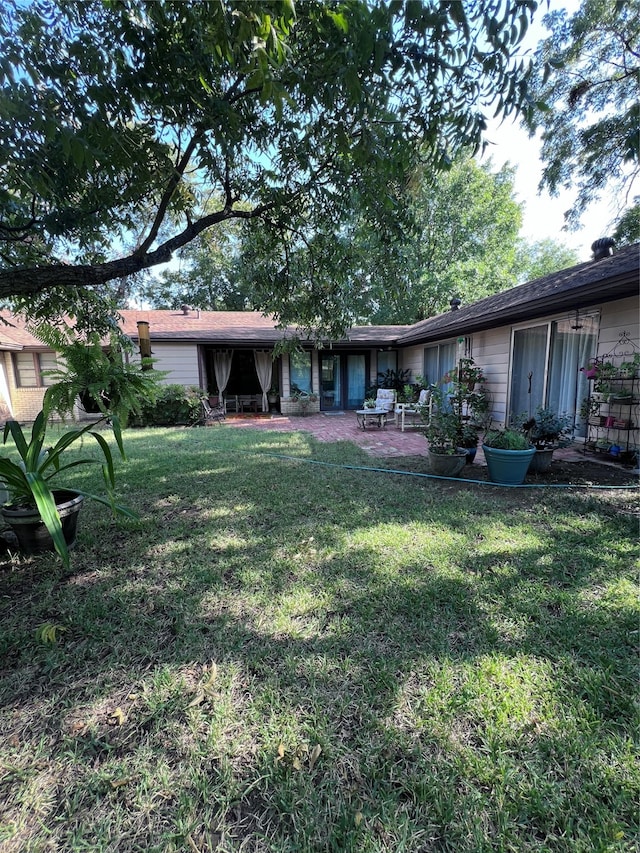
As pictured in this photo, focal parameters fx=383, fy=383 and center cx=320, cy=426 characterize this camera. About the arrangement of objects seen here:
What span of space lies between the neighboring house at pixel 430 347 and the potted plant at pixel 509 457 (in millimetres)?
2149

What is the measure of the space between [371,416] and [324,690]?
8.34 meters

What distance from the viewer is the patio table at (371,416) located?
9.13 m

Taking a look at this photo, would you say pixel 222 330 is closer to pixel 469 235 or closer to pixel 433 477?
pixel 433 477

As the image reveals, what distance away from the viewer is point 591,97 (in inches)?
303

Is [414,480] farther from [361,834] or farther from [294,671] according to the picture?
[361,834]

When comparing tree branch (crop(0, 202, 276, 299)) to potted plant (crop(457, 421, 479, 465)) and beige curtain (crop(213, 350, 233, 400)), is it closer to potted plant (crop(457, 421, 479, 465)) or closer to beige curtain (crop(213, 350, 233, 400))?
potted plant (crop(457, 421, 479, 465))

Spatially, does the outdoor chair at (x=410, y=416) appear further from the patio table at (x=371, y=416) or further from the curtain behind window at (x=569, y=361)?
the curtain behind window at (x=569, y=361)

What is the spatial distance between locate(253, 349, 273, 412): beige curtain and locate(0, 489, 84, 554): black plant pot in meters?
9.86

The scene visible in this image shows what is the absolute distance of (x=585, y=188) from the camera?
27.9 feet

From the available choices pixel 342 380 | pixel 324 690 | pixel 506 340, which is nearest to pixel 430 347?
pixel 342 380

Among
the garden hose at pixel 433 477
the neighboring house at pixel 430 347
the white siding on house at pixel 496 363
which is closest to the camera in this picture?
the garden hose at pixel 433 477

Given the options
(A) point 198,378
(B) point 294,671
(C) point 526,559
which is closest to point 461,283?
(A) point 198,378

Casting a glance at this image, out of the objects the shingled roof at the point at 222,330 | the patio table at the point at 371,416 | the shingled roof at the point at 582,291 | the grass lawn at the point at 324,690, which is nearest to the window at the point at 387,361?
the shingled roof at the point at 222,330

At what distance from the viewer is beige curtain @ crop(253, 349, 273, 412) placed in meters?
12.7
